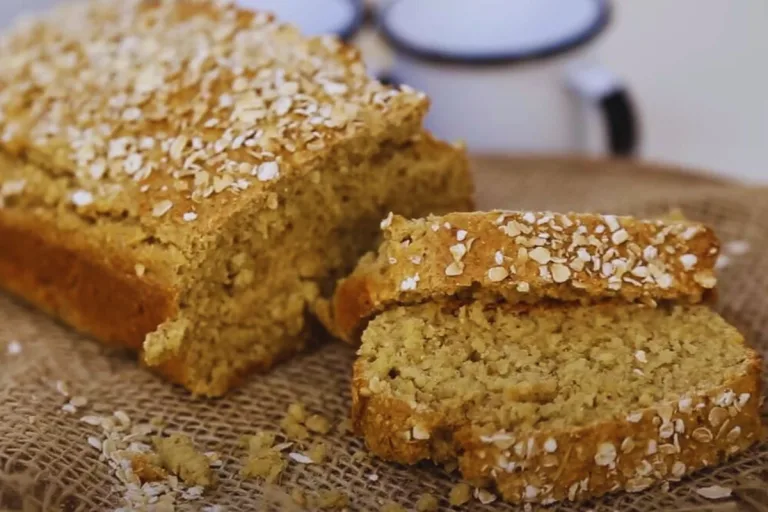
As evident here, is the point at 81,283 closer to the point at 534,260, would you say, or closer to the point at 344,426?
the point at 344,426

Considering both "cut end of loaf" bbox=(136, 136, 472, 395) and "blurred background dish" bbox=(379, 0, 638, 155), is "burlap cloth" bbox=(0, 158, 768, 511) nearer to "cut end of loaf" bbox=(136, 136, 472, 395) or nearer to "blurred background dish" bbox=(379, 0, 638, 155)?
"cut end of loaf" bbox=(136, 136, 472, 395)

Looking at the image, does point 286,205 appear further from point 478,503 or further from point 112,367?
point 478,503

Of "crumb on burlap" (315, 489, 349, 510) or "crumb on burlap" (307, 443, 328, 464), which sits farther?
"crumb on burlap" (307, 443, 328, 464)

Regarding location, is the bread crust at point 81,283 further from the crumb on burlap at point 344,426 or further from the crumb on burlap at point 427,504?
the crumb on burlap at point 427,504

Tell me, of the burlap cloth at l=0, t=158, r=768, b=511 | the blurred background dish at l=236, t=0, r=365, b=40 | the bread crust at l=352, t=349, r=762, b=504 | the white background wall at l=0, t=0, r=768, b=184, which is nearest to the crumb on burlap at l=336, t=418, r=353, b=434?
the burlap cloth at l=0, t=158, r=768, b=511

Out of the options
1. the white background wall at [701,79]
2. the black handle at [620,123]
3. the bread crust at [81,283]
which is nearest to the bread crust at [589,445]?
the bread crust at [81,283]

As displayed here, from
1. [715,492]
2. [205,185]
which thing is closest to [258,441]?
[205,185]
